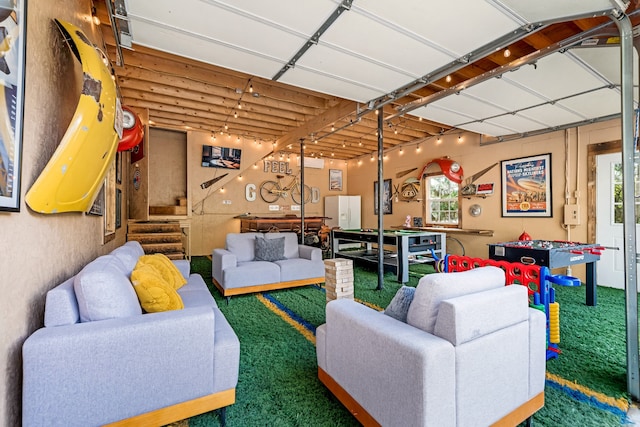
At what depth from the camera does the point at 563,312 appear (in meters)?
3.65

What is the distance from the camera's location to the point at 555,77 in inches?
132

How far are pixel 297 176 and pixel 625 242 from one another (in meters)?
8.57

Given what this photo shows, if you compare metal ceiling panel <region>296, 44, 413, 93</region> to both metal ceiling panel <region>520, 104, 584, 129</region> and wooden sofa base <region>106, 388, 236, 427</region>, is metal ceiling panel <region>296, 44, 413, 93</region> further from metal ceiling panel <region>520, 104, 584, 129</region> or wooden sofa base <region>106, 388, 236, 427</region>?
wooden sofa base <region>106, 388, 236, 427</region>

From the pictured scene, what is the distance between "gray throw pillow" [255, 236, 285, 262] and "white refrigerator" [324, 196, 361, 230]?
200 inches

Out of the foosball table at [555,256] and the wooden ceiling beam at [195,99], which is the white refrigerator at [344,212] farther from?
the foosball table at [555,256]

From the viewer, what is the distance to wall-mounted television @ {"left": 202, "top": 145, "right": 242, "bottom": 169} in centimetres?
818

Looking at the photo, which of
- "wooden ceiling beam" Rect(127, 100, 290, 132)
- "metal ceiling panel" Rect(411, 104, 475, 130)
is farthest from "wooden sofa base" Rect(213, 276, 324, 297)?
"wooden ceiling beam" Rect(127, 100, 290, 132)

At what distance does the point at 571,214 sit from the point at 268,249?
5.32 metres

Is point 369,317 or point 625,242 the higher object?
point 625,242

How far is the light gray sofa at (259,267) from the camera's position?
13.7ft

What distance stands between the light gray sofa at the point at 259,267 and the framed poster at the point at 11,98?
293cm

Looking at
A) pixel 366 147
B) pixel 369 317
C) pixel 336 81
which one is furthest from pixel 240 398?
pixel 366 147

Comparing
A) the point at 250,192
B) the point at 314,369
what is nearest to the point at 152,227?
the point at 250,192

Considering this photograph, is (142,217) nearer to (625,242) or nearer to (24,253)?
(24,253)
